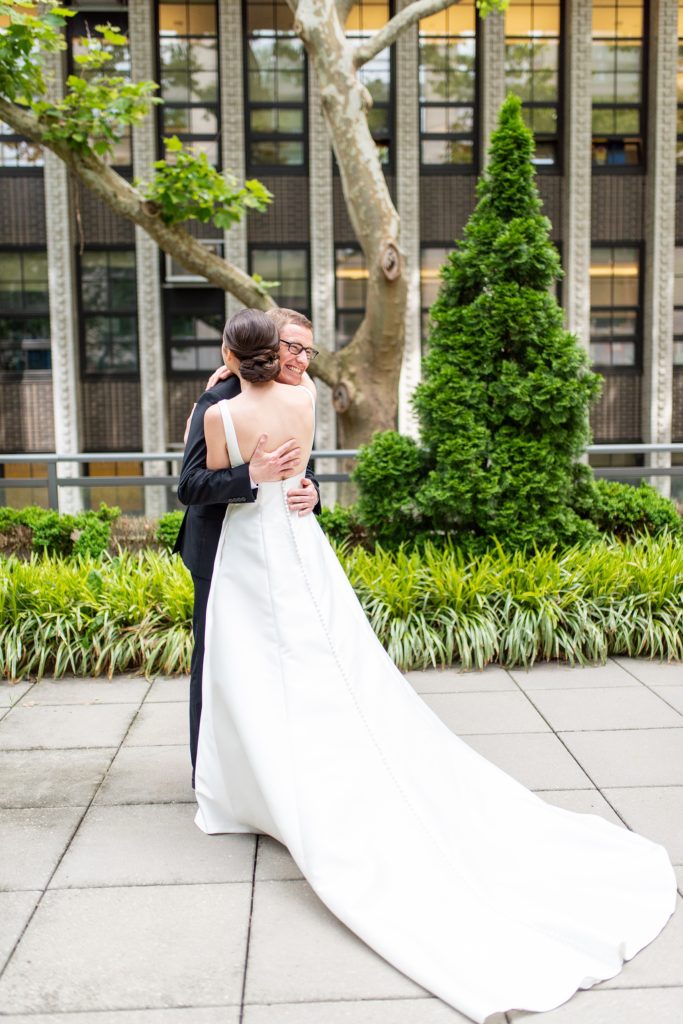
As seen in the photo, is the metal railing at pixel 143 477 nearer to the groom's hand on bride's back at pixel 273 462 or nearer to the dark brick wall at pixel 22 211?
the groom's hand on bride's back at pixel 273 462

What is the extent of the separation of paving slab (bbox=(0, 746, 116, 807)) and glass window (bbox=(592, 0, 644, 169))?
16315 mm

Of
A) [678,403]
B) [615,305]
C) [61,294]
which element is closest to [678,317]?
[615,305]

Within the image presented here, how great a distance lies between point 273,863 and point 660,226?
1664 centimetres

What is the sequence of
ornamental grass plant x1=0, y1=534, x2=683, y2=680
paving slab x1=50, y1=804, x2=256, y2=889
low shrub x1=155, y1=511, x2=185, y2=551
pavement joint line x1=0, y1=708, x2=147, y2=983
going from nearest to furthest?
pavement joint line x1=0, y1=708, x2=147, y2=983
paving slab x1=50, y1=804, x2=256, y2=889
ornamental grass plant x1=0, y1=534, x2=683, y2=680
low shrub x1=155, y1=511, x2=185, y2=551

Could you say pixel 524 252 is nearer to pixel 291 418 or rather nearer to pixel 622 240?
pixel 291 418

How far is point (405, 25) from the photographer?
971 cm

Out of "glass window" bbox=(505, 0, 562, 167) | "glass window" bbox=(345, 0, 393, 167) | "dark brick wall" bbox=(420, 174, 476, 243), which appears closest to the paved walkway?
"dark brick wall" bbox=(420, 174, 476, 243)

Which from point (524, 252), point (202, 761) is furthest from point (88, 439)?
point (202, 761)

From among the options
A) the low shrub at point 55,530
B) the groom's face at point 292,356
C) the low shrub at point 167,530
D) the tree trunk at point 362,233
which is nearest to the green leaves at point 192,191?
the tree trunk at point 362,233

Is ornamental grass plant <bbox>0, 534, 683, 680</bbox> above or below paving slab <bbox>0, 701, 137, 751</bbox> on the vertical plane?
above

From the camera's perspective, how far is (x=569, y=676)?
627cm

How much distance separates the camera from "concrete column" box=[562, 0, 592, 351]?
17.2m

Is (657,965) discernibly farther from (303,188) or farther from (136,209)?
(303,188)

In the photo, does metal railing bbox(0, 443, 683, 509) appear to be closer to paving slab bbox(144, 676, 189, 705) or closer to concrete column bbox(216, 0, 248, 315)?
paving slab bbox(144, 676, 189, 705)
